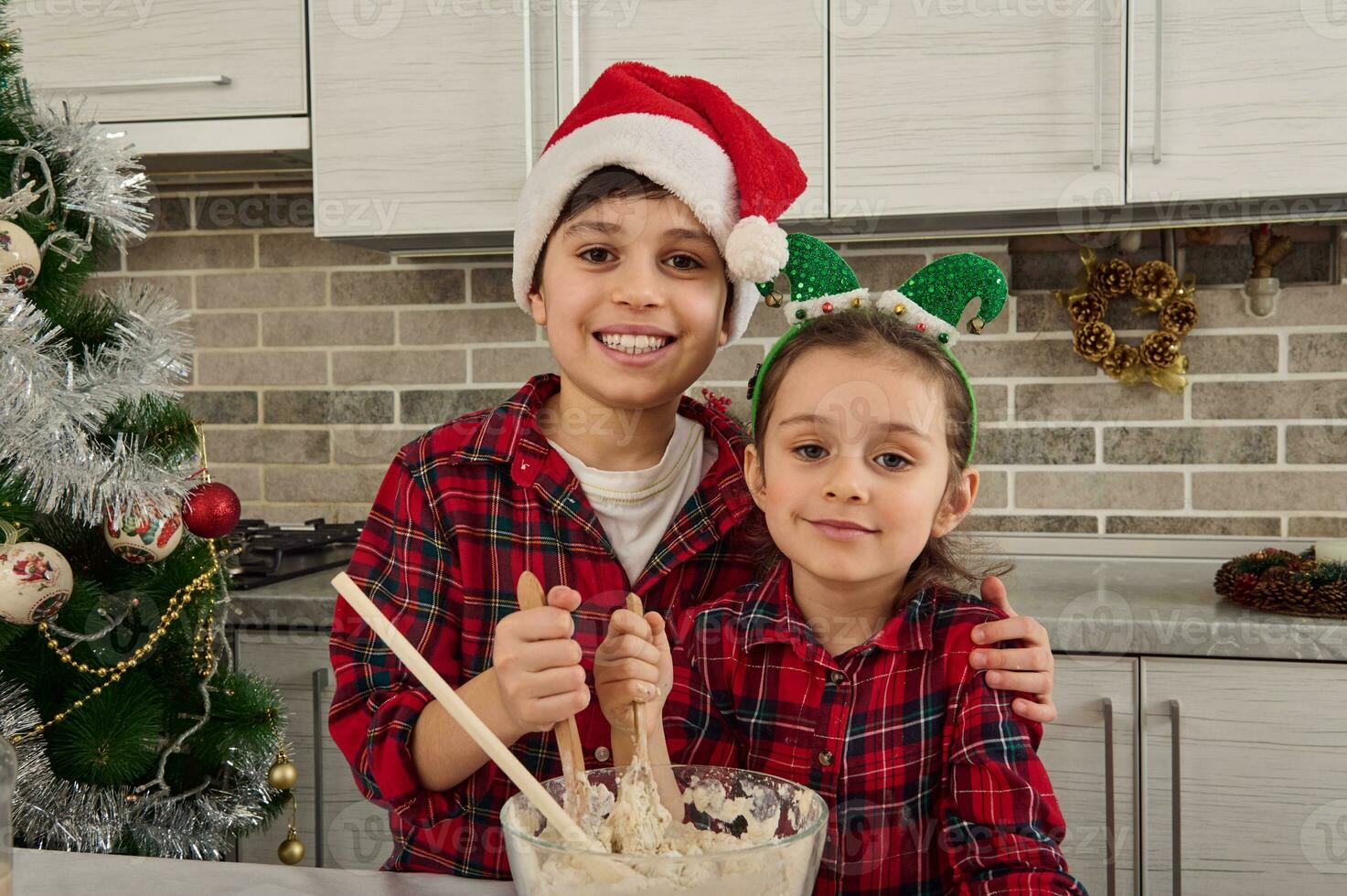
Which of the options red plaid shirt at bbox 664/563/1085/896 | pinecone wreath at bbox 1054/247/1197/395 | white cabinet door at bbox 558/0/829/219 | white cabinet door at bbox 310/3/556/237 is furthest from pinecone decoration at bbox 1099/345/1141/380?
red plaid shirt at bbox 664/563/1085/896

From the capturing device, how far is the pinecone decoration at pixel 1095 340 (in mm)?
2105

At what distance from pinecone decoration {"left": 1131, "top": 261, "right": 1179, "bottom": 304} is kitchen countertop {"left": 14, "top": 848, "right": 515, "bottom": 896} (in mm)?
1770

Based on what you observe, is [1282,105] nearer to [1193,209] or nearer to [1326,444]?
[1193,209]

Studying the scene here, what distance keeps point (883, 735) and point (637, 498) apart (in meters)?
0.37

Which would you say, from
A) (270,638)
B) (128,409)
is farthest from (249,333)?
(128,409)

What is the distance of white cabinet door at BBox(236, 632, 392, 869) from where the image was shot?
72.1 inches

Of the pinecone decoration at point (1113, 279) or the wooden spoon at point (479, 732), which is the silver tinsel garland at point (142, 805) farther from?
the pinecone decoration at point (1113, 279)

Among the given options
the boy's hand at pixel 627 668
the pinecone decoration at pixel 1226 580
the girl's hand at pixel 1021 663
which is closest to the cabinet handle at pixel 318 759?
the boy's hand at pixel 627 668

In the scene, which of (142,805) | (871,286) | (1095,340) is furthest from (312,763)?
(1095,340)

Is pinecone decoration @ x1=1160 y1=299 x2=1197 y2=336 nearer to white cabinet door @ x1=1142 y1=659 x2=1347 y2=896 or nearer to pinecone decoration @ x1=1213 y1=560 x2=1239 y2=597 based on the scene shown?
pinecone decoration @ x1=1213 y1=560 x2=1239 y2=597

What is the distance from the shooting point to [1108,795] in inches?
65.2

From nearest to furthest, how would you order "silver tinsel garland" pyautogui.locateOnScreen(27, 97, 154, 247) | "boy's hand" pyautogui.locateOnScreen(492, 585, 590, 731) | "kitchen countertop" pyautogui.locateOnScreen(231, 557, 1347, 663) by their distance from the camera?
"boy's hand" pyautogui.locateOnScreen(492, 585, 590, 731), "silver tinsel garland" pyautogui.locateOnScreen(27, 97, 154, 247), "kitchen countertop" pyautogui.locateOnScreen(231, 557, 1347, 663)

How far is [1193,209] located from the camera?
1.90 m

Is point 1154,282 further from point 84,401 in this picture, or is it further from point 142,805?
point 142,805
